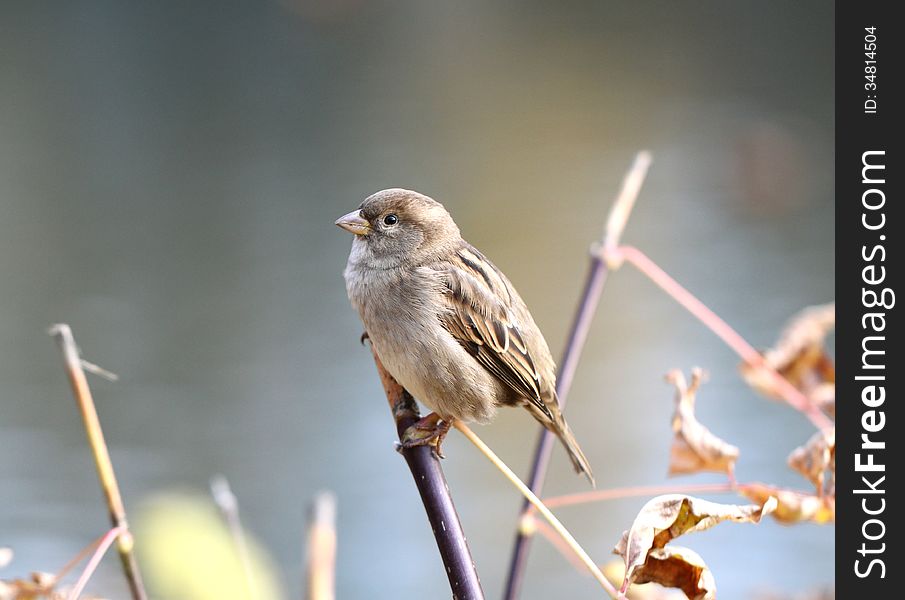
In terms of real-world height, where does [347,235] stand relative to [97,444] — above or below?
above

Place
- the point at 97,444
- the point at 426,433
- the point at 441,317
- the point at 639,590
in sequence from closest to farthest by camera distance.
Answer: the point at 97,444 < the point at 426,433 < the point at 639,590 < the point at 441,317

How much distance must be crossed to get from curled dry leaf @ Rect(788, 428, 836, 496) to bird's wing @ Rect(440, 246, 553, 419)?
764 millimetres

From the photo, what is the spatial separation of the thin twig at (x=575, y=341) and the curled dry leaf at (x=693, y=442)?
0.20 m

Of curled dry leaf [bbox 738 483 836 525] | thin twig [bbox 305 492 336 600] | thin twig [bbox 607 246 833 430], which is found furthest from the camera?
thin twig [bbox 607 246 833 430]

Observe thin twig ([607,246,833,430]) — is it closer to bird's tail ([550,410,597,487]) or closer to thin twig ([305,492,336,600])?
bird's tail ([550,410,597,487])

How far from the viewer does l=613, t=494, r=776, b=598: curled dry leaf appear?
151cm

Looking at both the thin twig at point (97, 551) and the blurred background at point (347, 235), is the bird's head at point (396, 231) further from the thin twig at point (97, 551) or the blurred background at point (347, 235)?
the blurred background at point (347, 235)

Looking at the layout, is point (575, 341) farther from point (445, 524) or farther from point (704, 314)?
point (445, 524)

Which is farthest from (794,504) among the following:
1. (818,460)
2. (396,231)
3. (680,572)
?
(396,231)

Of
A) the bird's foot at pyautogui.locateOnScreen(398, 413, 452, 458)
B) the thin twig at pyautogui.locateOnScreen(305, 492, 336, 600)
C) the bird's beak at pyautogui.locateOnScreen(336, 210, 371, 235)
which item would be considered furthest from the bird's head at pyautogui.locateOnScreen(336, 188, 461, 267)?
the thin twig at pyautogui.locateOnScreen(305, 492, 336, 600)

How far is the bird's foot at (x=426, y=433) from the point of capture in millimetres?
1698

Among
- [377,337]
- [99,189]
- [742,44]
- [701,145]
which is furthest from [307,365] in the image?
[742,44]

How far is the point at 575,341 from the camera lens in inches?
74.9

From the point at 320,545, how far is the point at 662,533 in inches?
23.7
